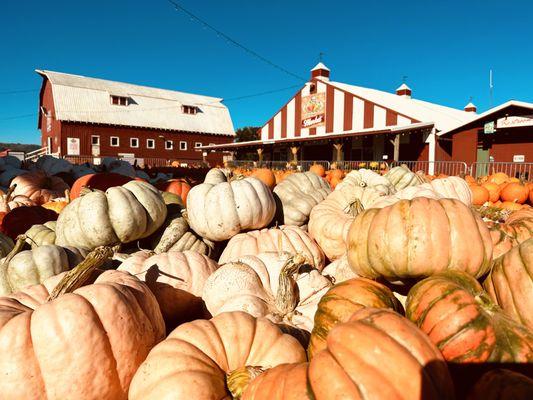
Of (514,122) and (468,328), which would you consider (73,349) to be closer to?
(468,328)

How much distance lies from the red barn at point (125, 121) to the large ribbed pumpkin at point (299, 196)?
79.5ft

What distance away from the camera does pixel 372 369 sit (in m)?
1.17

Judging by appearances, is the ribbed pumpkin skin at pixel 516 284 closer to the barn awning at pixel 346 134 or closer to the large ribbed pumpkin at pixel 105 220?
the large ribbed pumpkin at pixel 105 220

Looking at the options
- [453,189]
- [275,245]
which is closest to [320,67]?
[453,189]

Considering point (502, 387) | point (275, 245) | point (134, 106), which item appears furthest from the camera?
point (134, 106)

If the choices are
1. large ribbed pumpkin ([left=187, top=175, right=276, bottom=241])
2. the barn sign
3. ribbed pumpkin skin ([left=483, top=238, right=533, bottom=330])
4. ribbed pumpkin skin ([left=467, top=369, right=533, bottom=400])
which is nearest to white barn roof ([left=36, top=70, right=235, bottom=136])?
the barn sign

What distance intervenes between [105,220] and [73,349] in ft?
6.35

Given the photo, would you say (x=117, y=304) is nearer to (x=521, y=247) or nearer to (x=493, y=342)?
(x=493, y=342)

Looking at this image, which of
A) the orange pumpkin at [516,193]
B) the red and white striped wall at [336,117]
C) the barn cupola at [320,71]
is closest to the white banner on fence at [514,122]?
the red and white striped wall at [336,117]

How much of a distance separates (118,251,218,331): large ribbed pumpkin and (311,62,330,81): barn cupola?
2707 centimetres

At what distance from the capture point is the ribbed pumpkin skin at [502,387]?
1115 millimetres

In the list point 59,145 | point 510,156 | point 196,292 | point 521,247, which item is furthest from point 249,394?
point 59,145

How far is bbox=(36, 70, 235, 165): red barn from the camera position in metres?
29.7

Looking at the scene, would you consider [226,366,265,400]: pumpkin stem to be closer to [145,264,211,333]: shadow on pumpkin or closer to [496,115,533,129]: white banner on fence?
[145,264,211,333]: shadow on pumpkin
